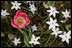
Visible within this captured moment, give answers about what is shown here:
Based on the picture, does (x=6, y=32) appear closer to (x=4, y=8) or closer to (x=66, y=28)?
(x=4, y=8)

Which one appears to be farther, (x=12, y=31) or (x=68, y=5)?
(x=68, y=5)

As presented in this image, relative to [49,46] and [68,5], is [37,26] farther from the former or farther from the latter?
[68,5]

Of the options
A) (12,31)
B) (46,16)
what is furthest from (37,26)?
(12,31)

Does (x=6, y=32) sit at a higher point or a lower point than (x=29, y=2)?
lower

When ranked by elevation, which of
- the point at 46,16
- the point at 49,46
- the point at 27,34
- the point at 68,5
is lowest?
the point at 49,46

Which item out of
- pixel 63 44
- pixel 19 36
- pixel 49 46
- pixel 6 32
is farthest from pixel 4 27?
pixel 63 44

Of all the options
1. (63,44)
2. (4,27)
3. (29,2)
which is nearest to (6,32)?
Answer: (4,27)

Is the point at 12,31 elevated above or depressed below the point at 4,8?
below

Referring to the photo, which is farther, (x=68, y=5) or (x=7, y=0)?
(x=68, y=5)
